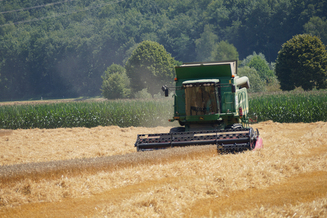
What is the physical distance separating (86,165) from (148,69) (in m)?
57.9

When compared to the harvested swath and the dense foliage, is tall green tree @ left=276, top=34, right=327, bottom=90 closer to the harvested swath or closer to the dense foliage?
the harvested swath

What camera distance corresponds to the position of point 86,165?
933 cm

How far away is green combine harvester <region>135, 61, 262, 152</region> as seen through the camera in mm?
11547

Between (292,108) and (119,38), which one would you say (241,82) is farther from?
(119,38)

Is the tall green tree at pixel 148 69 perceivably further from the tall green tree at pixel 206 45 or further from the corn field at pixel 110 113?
the corn field at pixel 110 113

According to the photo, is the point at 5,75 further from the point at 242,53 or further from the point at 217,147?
the point at 217,147

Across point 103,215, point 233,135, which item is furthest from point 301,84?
point 103,215

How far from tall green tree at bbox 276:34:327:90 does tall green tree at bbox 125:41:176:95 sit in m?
29.0

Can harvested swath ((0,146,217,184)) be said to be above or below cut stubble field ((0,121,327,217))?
above

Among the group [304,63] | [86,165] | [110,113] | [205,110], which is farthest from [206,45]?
[86,165]

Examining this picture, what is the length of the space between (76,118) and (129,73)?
4126cm

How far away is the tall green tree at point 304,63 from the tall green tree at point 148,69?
2903 cm

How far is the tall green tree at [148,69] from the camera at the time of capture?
66.9 meters

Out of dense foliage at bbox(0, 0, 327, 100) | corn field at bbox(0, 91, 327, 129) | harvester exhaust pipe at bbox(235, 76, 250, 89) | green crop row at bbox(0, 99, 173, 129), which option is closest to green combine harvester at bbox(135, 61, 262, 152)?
harvester exhaust pipe at bbox(235, 76, 250, 89)
